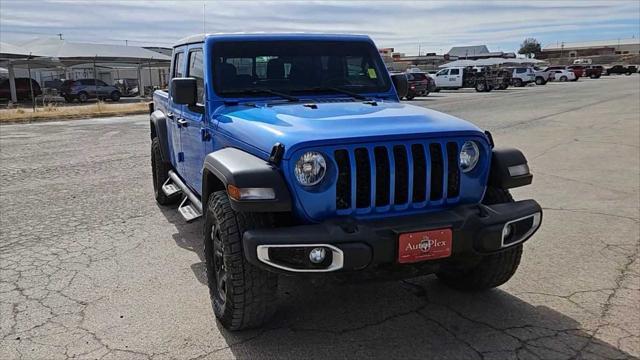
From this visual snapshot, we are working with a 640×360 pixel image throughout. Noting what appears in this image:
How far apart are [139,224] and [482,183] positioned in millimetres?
3976

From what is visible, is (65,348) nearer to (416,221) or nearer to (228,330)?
(228,330)

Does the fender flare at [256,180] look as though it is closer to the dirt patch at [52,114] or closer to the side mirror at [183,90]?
the side mirror at [183,90]

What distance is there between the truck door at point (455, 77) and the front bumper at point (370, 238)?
39.8 metres

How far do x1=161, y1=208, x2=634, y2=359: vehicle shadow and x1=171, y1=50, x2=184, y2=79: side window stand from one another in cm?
251

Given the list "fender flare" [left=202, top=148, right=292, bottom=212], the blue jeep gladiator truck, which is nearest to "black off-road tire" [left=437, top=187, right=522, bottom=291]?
the blue jeep gladiator truck

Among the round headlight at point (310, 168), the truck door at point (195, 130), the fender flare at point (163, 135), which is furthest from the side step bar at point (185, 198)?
the round headlight at point (310, 168)

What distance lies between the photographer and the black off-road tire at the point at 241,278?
3.29m

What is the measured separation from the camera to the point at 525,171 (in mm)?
3787

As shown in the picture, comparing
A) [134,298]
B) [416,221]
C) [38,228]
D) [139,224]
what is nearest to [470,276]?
[416,221]

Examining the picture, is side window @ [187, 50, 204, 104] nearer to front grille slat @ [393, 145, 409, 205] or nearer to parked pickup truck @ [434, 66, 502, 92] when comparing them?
front grille slat @ [393, 145, 409, 205]

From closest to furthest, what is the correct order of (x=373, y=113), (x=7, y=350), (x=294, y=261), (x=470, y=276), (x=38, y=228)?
(x=294, y=261)
(x=7, y=350)
(x=373, y=113)
(x=470, y=276)
(x=38, y=228)

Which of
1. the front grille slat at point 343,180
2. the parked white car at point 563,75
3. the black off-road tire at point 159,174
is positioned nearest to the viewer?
the front grille slat at point 343,180

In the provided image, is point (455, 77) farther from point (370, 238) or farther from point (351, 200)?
point (370, 238)

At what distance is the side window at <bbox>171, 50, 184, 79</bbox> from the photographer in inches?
218
